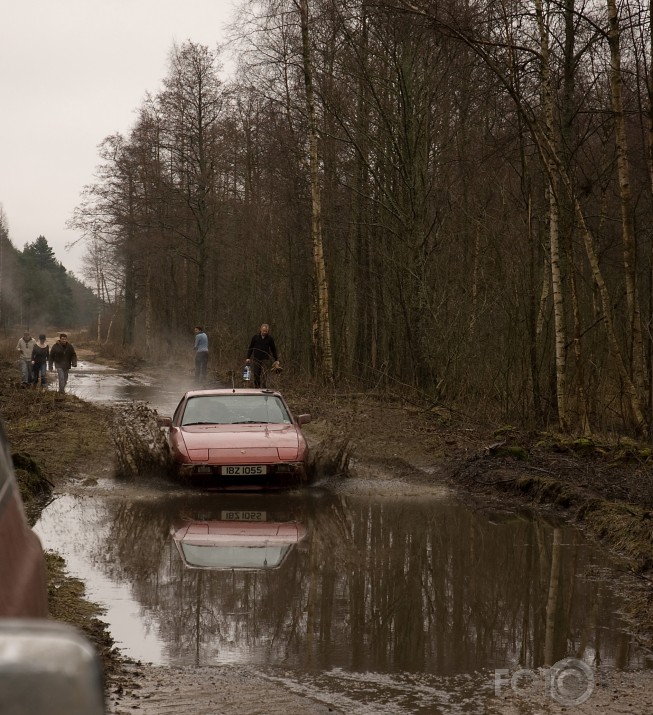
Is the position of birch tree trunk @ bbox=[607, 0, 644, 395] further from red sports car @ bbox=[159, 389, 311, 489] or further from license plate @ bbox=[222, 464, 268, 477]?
license plate @ bbox=[222, 464, 268, 477]

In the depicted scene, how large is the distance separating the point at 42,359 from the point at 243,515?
19.4 meters

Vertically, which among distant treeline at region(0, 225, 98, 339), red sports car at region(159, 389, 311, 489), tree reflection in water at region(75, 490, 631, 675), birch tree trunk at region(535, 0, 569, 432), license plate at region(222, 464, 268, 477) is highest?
distant treeline at region(0, 225, 98, 339)

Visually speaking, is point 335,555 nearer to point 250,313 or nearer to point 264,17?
point 264,17

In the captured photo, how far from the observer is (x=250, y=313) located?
4034cm

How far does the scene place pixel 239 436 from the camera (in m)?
14.4

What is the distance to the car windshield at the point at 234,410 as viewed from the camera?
1534 centimetres

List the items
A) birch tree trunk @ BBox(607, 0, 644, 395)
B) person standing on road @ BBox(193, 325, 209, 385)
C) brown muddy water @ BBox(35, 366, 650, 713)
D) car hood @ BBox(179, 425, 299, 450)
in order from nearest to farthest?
brown muddy water @ BBox(35, 366, 650, 713), car hood @ BBox(179, 425, 299, 450), birch tree trunk @ BBox(607, 0, 644, 395), person standing on road @ BBox(193, 325, 209, 385)

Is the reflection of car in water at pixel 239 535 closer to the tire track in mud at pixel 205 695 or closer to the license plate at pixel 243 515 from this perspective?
the license plate at pixel 243 515

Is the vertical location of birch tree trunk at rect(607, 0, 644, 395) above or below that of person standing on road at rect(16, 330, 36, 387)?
above

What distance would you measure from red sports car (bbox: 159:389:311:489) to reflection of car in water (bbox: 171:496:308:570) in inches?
18.8

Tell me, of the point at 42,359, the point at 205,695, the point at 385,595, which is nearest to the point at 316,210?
the point at 42,359

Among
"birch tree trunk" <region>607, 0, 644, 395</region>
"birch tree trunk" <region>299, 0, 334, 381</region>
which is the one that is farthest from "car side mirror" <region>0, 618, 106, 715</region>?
"birch tree trunk" <region>299, 0, 334, 381</region>

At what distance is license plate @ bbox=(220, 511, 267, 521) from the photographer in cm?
1206

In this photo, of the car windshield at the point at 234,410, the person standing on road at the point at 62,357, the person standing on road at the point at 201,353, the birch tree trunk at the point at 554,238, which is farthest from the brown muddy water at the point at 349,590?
the person standing on road at the point at 201,353
